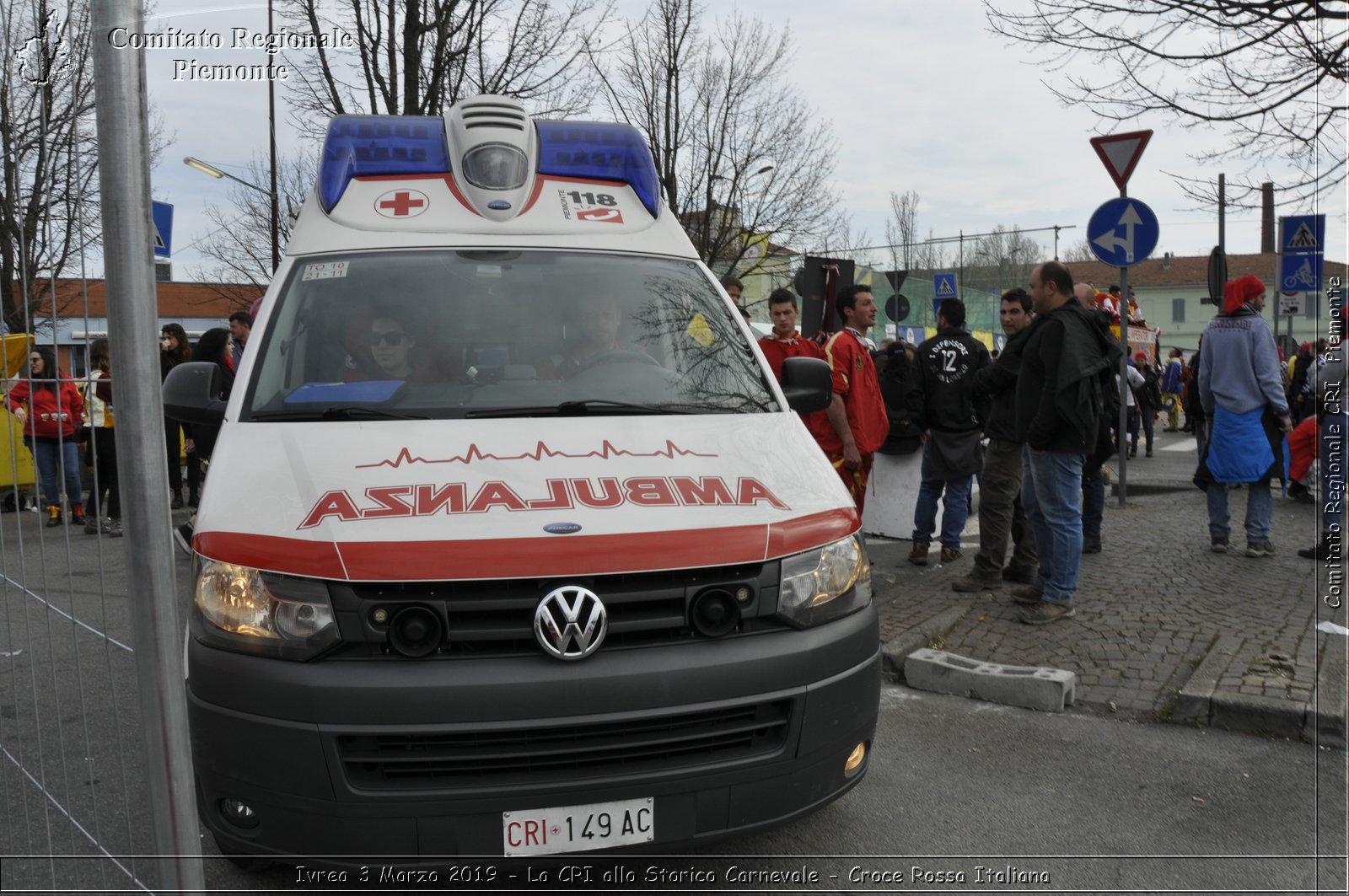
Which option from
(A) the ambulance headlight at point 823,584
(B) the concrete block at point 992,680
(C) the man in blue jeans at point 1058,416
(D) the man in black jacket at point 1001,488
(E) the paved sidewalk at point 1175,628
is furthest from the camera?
(D) the man in black jacket at point 1001,488

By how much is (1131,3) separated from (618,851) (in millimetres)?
6863

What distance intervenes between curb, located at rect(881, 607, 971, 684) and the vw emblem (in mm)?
2945

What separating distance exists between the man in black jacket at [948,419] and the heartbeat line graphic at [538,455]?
4.68m

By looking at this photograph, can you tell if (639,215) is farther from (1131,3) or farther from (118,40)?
(1131,3)

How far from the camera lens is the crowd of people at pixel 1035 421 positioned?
6.07 metres

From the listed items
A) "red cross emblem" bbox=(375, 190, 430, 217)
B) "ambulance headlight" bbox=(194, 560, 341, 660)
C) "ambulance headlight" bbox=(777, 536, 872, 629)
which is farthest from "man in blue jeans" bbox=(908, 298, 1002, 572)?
"ambulance headlight" bbox=(194, 560, 341, 660)

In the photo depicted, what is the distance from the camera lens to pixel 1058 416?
5.91 metres

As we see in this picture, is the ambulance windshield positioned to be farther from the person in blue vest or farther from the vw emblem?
the person in blue vest

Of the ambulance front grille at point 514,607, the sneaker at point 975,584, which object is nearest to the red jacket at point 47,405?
the ambulance front grille at point 514,607

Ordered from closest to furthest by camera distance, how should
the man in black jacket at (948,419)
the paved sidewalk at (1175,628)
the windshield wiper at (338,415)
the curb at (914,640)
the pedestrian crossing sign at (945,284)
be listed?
the windshield wiper at (338,415), the paved sidewalk at (1175,628), the curb at (914,640), the man in black jacket at (948,419), the pedestrian crossing sign at (945,284)

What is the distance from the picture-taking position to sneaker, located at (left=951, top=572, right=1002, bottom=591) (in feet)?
22.9

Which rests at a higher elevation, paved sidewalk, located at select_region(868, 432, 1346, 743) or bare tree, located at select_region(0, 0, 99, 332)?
bare tree, located at select_region(0, 0, 99, 332)

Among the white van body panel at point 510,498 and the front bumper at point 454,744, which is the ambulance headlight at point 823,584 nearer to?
the white van body panel at point 510,498

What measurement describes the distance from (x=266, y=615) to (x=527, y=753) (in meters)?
0.76
